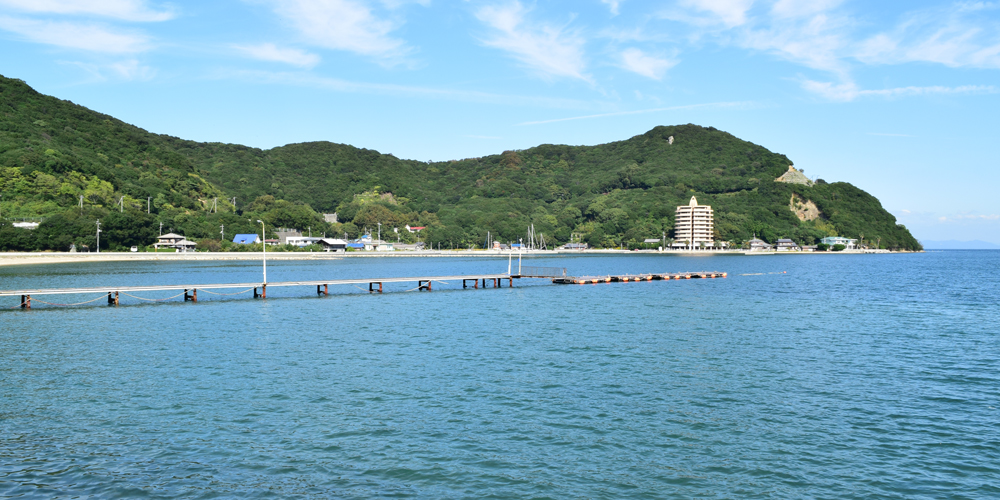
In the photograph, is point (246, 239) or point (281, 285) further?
point (246, 239)

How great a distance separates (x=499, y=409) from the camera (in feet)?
60.7

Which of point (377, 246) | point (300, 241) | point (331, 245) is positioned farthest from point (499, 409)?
point (377, 246)

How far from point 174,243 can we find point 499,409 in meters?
148

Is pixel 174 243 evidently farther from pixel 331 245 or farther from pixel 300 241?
pixel 331 245

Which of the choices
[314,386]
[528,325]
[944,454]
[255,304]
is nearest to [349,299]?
[255,304]

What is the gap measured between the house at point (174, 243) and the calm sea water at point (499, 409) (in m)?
115

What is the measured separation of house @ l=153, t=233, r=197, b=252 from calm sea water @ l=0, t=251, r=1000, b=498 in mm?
114880

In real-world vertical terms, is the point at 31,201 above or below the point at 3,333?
above

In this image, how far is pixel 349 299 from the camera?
53.6 metres

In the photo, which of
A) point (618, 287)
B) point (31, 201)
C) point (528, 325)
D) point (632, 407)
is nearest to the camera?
point (632, 407)

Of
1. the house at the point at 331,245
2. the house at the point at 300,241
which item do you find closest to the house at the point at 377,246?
the house at the point at 331,245

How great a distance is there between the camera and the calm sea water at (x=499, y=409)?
13.3 m

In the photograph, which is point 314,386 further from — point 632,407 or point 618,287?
point 618,287

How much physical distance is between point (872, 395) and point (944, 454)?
5545 mm
